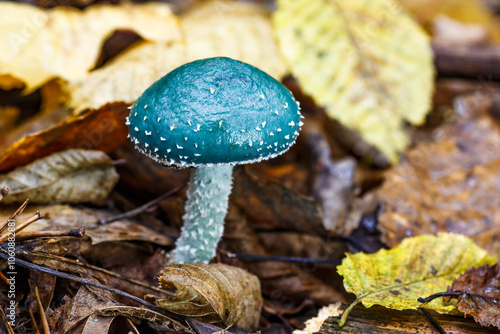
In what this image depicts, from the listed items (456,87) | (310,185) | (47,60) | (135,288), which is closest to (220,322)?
(135,288)

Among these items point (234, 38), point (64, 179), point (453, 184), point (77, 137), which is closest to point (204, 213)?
point (64, 179)

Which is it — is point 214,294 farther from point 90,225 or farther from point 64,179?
point 64,179

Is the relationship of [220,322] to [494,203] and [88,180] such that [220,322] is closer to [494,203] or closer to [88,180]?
[88,180]

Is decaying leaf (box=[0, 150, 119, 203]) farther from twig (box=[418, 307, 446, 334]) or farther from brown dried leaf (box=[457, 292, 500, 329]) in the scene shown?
brown dried leaf (box=[457, 292, 500, 329])

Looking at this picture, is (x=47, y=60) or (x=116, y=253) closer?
(x=116, y=253)

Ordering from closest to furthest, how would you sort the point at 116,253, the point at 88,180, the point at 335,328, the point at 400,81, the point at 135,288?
the point at 335,328
the point at 135,288
the point at 116,253
the point at 88,180
the point at 400,81

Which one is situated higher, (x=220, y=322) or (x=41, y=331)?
(x=41, y=331)

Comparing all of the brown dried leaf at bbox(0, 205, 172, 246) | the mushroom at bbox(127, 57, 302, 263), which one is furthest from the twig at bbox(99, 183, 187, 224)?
the mushroom at bbox(127, 57, 302, 263)

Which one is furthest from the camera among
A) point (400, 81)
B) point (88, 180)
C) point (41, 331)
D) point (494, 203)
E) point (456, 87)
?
point (456, 87)
